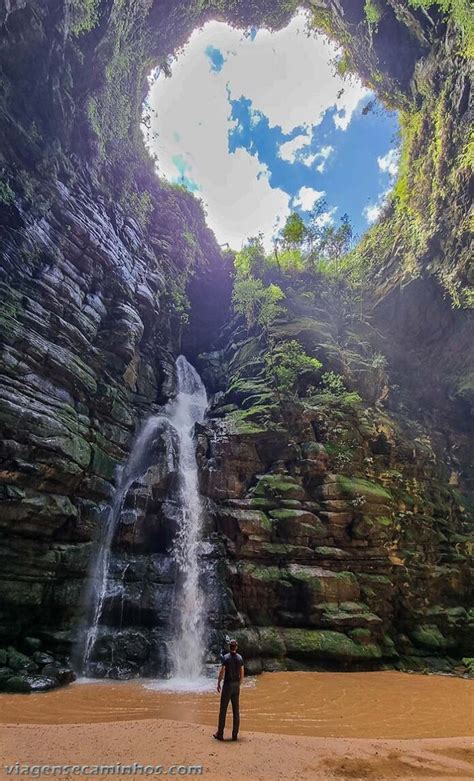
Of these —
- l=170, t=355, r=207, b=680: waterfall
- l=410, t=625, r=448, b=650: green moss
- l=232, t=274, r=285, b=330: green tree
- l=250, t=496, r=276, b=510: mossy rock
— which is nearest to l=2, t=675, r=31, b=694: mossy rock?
l=170, t=355, r=207, b=680: waterfall

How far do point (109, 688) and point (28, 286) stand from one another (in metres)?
15.4

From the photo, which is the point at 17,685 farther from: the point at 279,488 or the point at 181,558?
the point at 279,488

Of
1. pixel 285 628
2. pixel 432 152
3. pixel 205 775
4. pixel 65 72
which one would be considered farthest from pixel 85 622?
pixel 432 152

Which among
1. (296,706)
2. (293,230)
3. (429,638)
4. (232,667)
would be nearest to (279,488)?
(429,638)

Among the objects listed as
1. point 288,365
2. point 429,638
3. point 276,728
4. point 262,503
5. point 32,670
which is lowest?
point 276,728

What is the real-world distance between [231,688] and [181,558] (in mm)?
9233

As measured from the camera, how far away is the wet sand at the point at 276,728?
6.19 meters

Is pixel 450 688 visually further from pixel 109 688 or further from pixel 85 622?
pixel 85 622

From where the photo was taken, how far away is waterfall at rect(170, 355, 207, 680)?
13.6 metres

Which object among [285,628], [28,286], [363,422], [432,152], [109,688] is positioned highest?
[432,152]

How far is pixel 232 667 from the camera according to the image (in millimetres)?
7449

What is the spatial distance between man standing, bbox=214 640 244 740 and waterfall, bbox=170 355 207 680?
6.57 m

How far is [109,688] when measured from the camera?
1123cm

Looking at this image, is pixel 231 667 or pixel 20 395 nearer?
A: pixel 231 667
